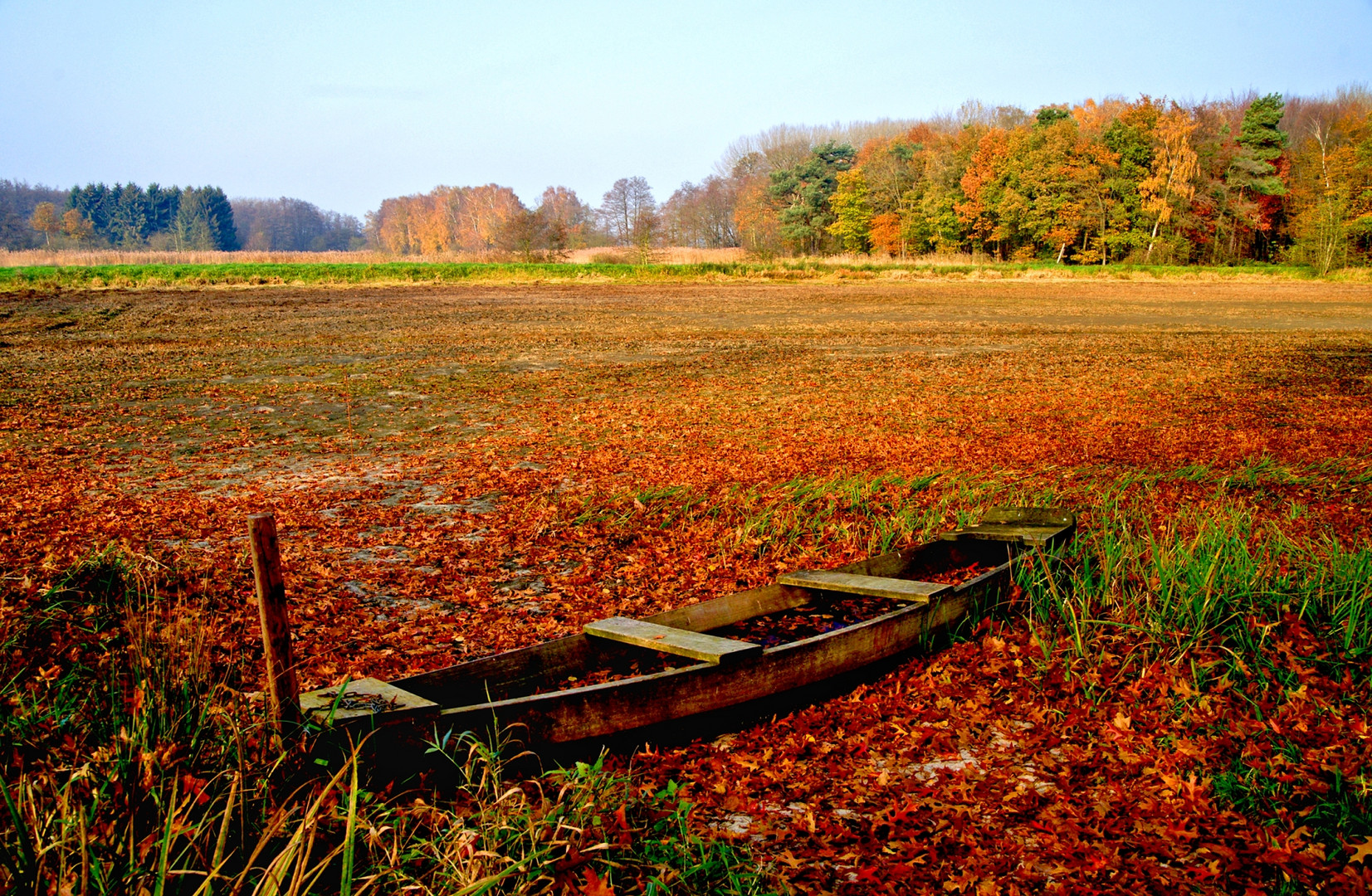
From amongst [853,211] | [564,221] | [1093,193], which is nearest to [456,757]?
[1093,193]

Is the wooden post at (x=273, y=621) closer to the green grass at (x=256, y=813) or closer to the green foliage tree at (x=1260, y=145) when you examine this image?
the green grass at (x=256, y=813)

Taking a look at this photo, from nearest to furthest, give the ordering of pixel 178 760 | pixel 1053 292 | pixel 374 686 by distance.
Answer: pixel 178 760 → pixel 374 686 → pixel 1053 292

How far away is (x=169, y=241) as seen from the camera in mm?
138500

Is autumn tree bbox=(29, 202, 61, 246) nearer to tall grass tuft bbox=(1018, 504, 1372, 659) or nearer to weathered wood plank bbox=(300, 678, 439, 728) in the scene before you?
weathered wood plank bbox=(300, 678, 439, 728)

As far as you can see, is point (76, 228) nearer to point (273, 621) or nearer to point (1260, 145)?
point (1260, 145)

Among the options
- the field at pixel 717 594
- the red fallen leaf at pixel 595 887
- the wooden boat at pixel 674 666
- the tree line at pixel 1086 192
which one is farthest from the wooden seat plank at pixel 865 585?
the tree line at pixel 1086 192

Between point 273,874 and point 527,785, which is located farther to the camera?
point 527,785

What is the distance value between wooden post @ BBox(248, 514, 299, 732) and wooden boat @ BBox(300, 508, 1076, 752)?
127 mm

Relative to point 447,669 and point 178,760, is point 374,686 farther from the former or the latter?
point 178,760

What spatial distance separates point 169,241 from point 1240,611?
162 metres

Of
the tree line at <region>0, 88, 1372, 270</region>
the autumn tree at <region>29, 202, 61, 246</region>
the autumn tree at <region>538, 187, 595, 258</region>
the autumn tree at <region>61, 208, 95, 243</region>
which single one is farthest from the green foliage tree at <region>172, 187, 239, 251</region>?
the tree line at <region>0, 88, 1372, 270</region>

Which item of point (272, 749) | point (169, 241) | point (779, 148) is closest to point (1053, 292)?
point (272, 749)

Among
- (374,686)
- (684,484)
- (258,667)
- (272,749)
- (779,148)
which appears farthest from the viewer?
(779,148)

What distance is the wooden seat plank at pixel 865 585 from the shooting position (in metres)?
4.95
